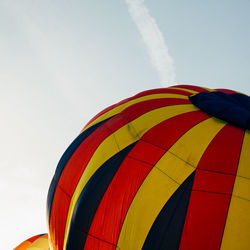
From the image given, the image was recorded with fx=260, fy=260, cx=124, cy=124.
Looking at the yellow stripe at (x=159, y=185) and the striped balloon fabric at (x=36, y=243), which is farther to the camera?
the striped balloon fabric at (x=36, y=243)

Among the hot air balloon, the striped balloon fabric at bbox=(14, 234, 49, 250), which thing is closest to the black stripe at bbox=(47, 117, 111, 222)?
the hot air balloon

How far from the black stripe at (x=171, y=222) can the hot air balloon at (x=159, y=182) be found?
0.01 metres

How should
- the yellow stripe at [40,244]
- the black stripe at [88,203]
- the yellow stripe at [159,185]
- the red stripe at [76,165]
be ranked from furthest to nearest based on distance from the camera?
1. the yellow stripe at [40,244]
2. the red stripe at [76,165]
3. the black stripe at [88,203]
4. the yellow stripe at [159,185]

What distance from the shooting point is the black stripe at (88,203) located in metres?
3.29

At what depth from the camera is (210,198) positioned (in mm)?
2879

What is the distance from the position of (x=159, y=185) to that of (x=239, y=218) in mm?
918

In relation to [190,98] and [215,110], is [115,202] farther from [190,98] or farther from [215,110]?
[190,98]

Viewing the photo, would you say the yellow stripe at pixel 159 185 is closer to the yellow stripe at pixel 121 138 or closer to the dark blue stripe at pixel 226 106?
the dark blue stripe at pixel 226 106

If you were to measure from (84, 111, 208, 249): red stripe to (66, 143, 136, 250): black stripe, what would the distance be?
0.21 ft

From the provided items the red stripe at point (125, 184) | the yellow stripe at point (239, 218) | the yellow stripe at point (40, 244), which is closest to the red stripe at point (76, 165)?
the red stripe at point (125, 184)

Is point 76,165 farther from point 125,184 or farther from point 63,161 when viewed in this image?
point 125,184

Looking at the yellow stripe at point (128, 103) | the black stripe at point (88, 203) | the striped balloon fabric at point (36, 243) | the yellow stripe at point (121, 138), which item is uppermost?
the yellow stripe at point (128, 103)

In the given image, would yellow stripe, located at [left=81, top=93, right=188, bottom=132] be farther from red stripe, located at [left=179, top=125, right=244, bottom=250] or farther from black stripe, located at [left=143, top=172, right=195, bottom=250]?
black stripe, located at [left=143, top=172, right=195, bottom=250]

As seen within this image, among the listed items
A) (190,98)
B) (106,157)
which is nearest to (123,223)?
(106,157)
